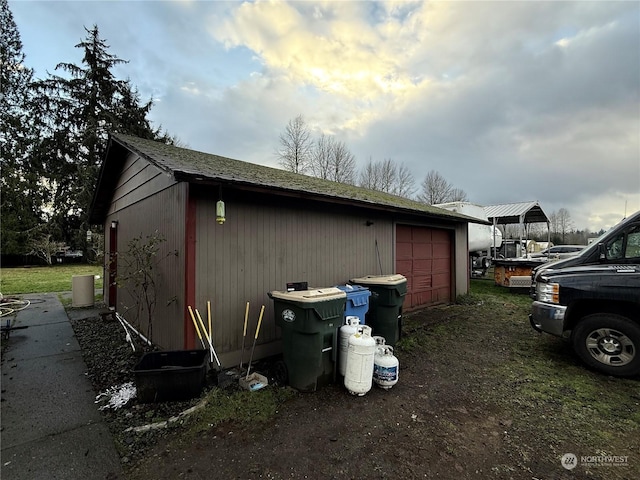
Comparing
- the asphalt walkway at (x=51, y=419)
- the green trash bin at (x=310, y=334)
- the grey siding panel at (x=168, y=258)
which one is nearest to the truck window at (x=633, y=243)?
the green trash bin at (x=310, y=334)

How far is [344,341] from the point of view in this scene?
345 centimetres

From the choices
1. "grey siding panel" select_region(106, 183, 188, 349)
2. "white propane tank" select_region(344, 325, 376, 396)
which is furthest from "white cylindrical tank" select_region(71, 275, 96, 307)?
"white propane tank" select_region(344, 325, 376, 396)

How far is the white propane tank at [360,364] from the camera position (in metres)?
3.17

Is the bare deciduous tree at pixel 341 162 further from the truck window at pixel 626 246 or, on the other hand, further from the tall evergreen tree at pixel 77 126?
the truck window at pixel 626 246

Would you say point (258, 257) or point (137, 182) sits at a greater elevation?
point (137, 182)

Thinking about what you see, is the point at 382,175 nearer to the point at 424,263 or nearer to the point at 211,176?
the point at 424,263

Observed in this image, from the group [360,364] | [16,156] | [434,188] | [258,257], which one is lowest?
[360,364]

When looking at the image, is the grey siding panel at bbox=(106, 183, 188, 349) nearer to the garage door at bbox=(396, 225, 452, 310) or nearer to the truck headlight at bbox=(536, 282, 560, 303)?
the garage door at bbox=(396, 225, 452, 310)

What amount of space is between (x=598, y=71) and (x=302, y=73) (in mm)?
8050

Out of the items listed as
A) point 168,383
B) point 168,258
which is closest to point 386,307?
point 168,383

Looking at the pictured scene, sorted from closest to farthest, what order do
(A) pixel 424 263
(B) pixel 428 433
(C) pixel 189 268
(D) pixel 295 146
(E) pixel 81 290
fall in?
1. (B) pixel 428 433
2. (C) pixel 189 268
3. (A) pixel 424 263
4. (E) pixel 81 290
5. (D) pixel 295 146

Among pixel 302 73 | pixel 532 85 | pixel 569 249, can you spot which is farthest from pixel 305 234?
pixel 569 249

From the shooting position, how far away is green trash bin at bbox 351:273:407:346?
15.0ft

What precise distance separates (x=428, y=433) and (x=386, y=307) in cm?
212
